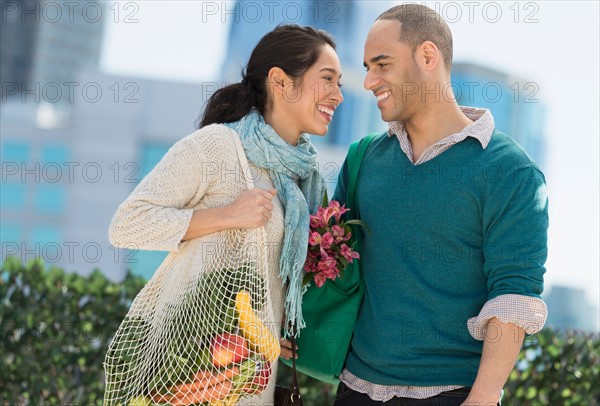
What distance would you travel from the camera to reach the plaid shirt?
8.21ft

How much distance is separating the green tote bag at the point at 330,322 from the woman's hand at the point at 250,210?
1.30 feet

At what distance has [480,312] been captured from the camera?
8.54ft

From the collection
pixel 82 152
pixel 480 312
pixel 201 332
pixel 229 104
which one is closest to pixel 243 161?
pixel 229 104

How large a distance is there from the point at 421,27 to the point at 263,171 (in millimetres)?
732

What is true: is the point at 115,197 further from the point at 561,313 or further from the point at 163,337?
the point at 163,337

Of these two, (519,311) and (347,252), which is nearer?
(519,311)

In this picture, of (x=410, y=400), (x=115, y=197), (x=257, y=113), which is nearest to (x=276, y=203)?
(x=257, y=113)

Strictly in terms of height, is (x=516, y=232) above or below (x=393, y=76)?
below

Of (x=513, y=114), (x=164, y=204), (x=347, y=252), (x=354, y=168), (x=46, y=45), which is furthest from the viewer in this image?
(x=46, y=45)

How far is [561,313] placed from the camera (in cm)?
5266

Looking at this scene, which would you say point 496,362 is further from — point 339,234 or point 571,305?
point 571,305

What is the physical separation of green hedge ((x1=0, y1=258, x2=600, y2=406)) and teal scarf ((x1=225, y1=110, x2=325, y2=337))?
2062mm

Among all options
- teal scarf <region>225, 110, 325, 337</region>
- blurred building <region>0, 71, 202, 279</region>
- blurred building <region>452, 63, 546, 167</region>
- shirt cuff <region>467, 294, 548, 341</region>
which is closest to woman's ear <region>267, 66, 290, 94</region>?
teal scarf <region>225, 110, 325, 337</region>

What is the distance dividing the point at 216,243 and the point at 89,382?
94.2 inches
